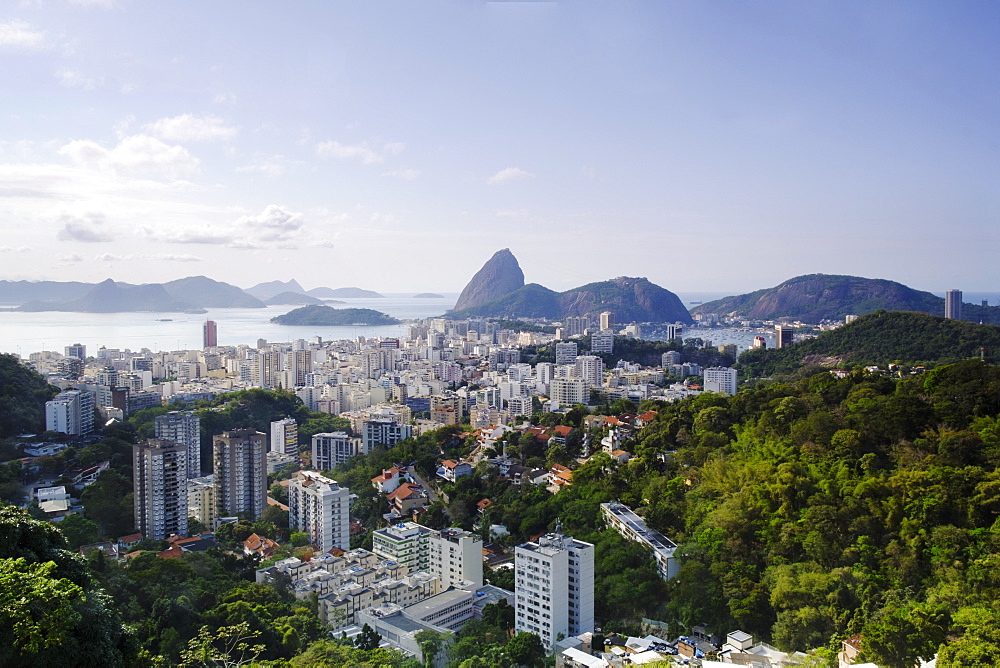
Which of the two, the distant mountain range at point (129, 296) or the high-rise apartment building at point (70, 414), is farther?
the distant mountain range at point (129, 296)

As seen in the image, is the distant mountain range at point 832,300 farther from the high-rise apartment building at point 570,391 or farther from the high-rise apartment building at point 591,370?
the high-rise apartment building at point 570,391

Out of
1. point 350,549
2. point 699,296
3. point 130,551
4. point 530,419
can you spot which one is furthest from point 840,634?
point 699,296

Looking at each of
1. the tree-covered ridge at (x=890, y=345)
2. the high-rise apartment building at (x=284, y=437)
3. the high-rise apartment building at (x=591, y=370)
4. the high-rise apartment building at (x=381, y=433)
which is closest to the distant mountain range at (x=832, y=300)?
the tree-covered ridge at (x=890, y=345)

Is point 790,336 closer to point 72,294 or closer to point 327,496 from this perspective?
point 327,496

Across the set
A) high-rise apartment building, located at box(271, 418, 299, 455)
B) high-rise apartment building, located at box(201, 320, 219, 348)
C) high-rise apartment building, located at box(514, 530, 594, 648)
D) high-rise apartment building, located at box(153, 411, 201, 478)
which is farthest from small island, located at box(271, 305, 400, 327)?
high-rise apartment building, located at box(514, 530, 594, 648)

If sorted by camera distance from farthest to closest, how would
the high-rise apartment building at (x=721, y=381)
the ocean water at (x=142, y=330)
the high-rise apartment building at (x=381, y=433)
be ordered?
the ocean water at (x=142, y=330) → the high-rise apartment building at (x=721, y=381) → the high-rise apartment building at (x=381, y=433)

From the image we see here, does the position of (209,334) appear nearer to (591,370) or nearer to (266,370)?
(266,370)
